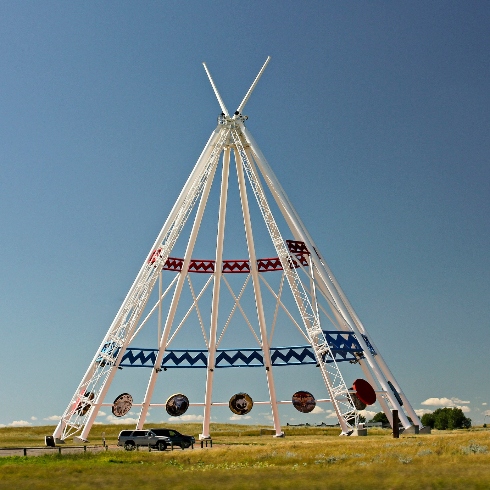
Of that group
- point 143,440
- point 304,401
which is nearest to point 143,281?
point 143,440

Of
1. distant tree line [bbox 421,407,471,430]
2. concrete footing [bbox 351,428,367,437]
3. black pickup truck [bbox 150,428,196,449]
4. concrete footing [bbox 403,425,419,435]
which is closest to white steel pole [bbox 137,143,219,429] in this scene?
black pickup truck [bbox 150,428,196,449]

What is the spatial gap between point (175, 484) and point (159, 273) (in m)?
36.4

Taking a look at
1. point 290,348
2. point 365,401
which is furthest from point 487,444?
point 290,348

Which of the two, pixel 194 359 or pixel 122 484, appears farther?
pixel 194 359

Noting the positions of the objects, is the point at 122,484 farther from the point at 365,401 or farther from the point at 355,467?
the point at 365,401

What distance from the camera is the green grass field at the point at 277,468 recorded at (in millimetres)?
22891

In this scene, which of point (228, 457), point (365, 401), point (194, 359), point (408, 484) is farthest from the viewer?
point (194, 359)

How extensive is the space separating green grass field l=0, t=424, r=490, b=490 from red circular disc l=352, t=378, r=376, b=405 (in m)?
12.2

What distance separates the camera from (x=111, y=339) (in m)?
58.0

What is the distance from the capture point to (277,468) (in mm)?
28984

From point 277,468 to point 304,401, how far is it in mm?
29356

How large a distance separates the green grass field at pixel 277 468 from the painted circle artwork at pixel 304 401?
16.5m

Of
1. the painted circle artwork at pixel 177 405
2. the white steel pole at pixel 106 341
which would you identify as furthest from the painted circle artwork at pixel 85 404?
the painted circle artwork at pixel 177 405

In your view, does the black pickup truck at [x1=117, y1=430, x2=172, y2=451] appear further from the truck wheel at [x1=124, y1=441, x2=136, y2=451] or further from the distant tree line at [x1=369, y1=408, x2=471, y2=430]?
the distant tree line at [x1=369, y1=408, x2=471, y2=430]
